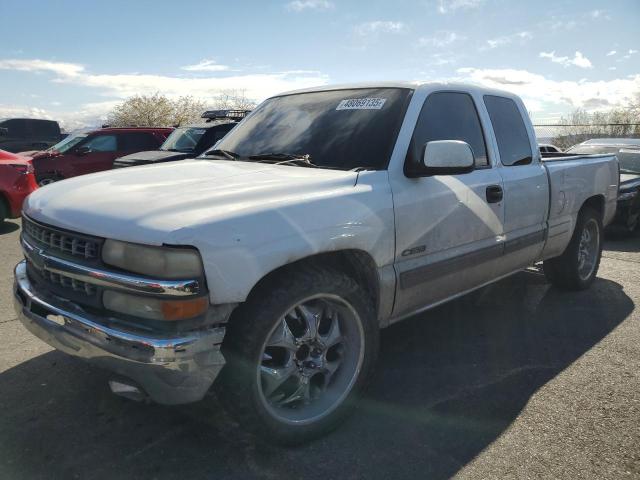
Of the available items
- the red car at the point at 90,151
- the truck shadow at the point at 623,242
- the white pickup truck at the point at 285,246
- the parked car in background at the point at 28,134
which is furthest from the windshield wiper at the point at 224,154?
the parked car in background at the point at 28,134

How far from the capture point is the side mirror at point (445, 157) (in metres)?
3.01

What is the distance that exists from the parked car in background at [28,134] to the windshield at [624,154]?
15.6m

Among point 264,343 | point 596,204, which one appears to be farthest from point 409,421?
point 596,204

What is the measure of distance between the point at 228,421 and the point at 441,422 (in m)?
1.17

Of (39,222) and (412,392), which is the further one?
(412,392)

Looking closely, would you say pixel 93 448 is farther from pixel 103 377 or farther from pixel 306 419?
pixel 306 419

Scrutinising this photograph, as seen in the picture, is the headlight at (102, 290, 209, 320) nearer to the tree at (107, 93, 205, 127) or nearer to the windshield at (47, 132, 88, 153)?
the windshield at (47, 132, 88, 153)

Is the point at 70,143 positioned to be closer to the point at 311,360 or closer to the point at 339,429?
the point at 311,360

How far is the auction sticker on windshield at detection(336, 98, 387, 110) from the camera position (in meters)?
3.38

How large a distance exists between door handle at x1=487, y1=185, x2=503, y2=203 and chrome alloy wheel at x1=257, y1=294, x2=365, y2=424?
57.3 inches

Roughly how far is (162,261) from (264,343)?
0.59 m

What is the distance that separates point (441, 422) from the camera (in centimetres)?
294

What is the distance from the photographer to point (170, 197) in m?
2.48

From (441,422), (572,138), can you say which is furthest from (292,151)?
(572,138)
